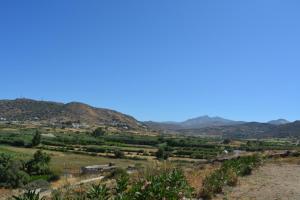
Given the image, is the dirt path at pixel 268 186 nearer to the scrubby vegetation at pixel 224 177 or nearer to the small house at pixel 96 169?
the scrubby vegetation at pixel 224 177

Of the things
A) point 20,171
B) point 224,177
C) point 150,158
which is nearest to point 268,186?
point 224,177

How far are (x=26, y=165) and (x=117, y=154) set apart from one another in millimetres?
25840

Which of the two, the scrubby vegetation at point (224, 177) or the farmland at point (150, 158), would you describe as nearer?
the scrubby vegetation at point (224, 177)

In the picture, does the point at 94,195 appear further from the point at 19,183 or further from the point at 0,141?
the point at 0,141

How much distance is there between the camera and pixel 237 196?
1419 cm

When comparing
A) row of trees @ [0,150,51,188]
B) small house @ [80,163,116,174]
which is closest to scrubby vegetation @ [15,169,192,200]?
small house @ [80,163,116,174]

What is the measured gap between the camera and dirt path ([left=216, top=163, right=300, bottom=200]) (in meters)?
14.4

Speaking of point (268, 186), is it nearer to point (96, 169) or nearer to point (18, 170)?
point (96, 169)

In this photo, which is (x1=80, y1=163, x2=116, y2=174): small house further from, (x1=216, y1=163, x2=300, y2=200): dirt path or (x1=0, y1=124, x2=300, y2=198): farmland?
(x1=216, y1=163, x2=300, y2=200): dirt path

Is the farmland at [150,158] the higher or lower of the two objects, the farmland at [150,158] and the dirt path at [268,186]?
the higher

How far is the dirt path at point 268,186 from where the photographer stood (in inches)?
566

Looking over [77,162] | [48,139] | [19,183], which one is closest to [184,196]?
[19,183]

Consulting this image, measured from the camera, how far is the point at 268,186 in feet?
55.1

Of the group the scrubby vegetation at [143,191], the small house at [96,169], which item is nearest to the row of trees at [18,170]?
the small house at [96,169]
